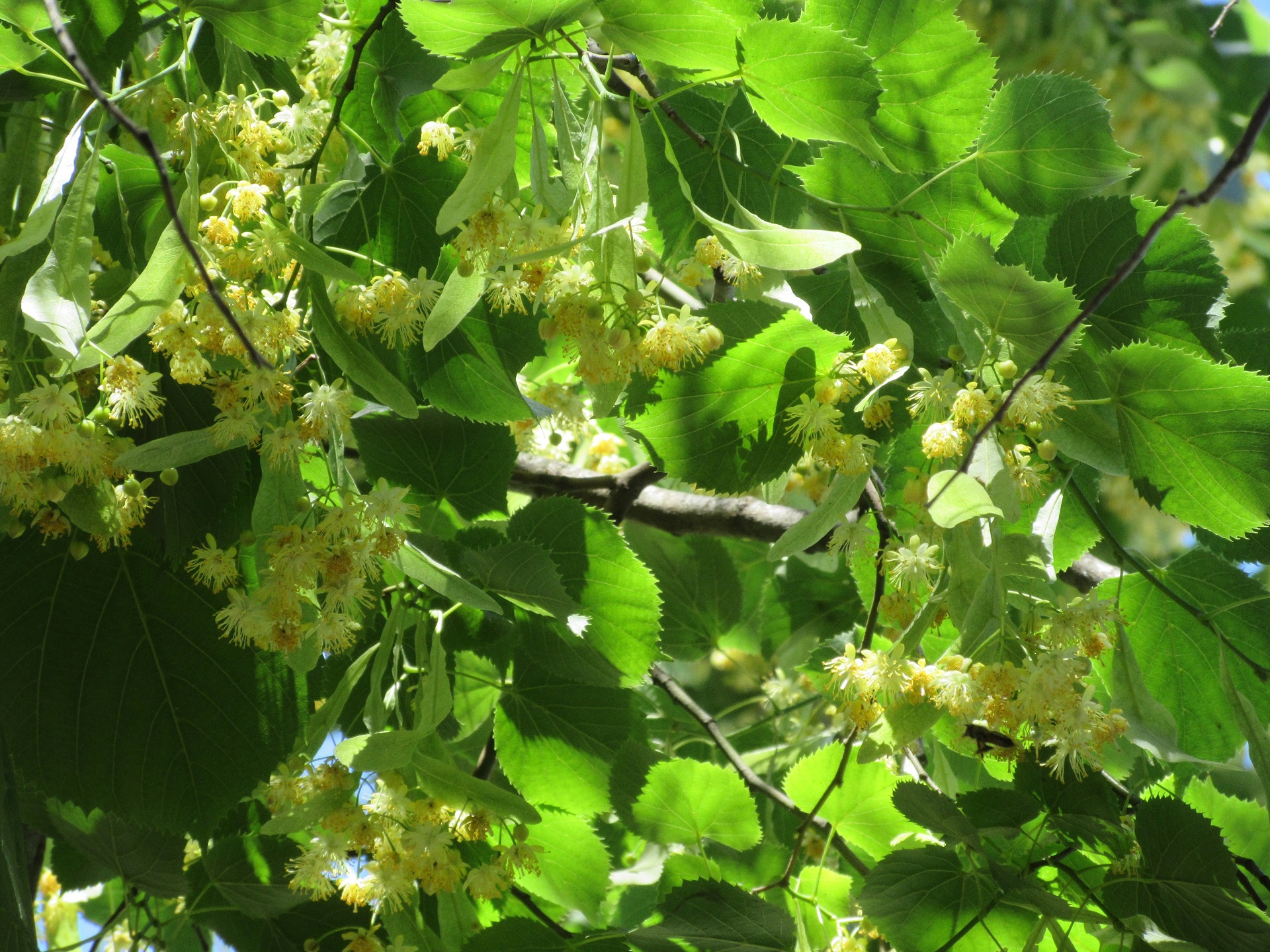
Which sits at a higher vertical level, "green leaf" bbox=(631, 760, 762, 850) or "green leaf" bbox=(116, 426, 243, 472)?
"green leaf" bbox=(116, 426, 243, 472)

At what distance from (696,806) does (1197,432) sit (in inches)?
28.6

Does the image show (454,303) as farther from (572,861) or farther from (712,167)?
(572,861)

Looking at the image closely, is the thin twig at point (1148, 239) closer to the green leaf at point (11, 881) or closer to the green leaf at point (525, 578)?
the green leaf at point (525, 578)

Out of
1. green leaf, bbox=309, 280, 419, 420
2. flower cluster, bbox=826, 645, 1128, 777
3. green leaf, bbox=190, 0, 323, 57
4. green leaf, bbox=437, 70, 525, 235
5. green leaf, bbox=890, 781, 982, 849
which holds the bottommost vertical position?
green leaf, bbox=890, 781, 982, 849

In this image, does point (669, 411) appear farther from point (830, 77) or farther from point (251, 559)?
point (251, 559)

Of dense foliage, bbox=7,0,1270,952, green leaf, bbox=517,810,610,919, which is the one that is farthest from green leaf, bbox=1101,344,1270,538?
green leaf, bbox=517,810,610,919

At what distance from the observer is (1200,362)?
936 mm

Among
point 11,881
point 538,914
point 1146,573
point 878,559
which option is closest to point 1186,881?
point 1146,573

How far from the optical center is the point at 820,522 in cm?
89

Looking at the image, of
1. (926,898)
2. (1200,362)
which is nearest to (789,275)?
(1200,362)

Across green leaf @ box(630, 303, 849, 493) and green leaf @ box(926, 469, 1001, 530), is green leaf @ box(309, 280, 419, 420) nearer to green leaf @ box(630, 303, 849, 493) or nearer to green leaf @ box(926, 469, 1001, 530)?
green leaf @ box(630, 303, 849, 493)

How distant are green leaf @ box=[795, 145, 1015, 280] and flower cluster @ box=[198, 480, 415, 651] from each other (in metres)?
0.59

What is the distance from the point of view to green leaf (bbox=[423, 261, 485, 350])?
891 mm

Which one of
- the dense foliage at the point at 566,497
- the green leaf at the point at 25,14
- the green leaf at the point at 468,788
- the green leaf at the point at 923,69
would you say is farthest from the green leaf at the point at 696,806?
the green leaf at the point at 25,14
